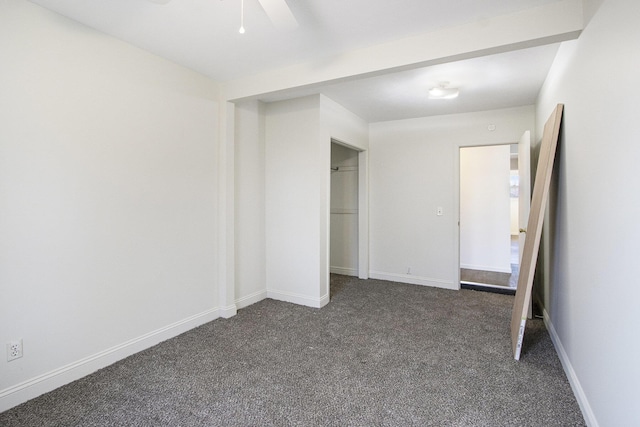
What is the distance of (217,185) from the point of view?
11.0 feet

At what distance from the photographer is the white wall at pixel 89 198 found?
6.37 feet

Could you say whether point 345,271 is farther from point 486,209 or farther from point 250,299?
point 486,209

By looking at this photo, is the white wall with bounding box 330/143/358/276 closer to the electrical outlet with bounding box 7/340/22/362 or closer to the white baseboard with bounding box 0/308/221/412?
the white baseboard with bounding box 0/308/221/412

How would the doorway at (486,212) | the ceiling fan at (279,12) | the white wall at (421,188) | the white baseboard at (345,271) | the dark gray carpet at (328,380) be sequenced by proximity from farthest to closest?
1. the doorway at (486,212)
2. the white baseboard at (345,271)
3. the white wall at (421,188)
4. the dark gray carpet at (328,380)
5. the ceiling fan at (279,12)

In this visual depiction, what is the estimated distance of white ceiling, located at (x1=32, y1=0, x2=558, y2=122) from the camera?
199 cm

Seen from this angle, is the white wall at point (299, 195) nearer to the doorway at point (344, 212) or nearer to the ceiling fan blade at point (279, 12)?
the doorway at point (344, 212)

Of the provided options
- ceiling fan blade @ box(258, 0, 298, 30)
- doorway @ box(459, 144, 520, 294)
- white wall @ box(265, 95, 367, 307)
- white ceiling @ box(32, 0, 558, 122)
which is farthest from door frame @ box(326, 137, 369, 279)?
ceiling fan blade @ box(258, 0, 298, 30)

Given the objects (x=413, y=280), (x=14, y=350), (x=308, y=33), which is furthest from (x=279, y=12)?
(x=413, y=280)

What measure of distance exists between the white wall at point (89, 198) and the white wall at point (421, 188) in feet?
9.14

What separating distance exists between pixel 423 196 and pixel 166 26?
3700 millimetres

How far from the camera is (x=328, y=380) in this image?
7.15 feet

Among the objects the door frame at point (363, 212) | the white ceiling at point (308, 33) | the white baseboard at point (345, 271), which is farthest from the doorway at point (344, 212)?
the white ceiling at point (308, 33)

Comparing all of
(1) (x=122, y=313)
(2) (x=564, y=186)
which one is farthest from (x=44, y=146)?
(2) (x=564, y=186)

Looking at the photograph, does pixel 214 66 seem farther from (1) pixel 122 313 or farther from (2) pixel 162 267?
(1) pixel 122 313
